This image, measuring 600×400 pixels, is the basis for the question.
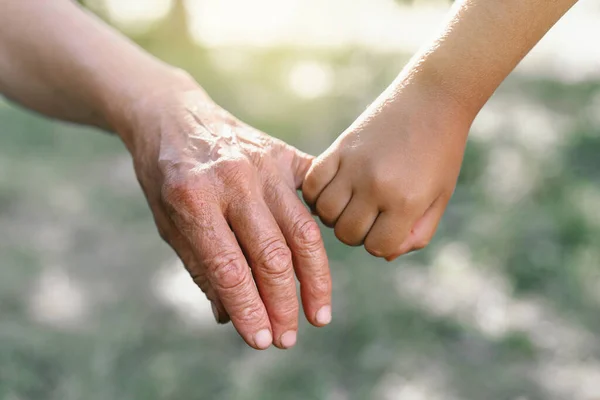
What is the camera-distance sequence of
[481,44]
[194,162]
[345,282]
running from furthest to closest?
[345,282] → [194,162] → [481,44]

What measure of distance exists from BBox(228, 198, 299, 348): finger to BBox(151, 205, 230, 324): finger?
0.38ft

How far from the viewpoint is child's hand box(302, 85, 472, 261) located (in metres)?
1.46

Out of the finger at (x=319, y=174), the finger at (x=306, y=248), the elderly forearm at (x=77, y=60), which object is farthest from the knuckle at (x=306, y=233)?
the elderly forearm at (x=77, y=60)

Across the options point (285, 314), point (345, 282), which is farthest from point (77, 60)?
point (345, 282)

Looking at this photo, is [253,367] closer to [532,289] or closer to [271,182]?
[532,289]

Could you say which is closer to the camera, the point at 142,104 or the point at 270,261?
the point at 270,261

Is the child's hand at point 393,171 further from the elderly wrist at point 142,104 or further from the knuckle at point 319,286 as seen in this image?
the elderly wrist at point 142,104

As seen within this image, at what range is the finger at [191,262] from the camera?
157 centimetres

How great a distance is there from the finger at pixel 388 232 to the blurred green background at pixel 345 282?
833 millimetres

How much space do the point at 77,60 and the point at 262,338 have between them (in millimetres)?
727

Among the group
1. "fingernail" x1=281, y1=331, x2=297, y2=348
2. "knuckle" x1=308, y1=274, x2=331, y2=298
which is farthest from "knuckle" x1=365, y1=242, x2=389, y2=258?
"fingernail" x1=281, y1=331, x2=297, y2=348

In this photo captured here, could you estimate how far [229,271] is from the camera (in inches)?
56.5

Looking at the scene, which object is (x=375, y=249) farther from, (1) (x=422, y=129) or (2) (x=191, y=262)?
(2) (x=191, y=262)

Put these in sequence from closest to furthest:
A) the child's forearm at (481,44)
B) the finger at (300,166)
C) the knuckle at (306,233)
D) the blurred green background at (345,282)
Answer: the child's forearm at (481,44)
the knuckle at (306,233)
the finger at (300,166)
the blurred green background at (345,282)
